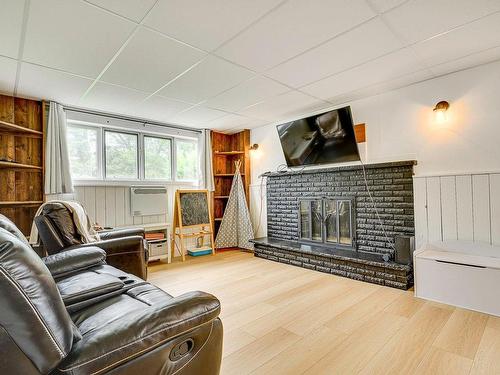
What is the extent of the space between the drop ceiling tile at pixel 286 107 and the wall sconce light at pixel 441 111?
128 cm

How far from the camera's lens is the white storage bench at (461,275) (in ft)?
7.21

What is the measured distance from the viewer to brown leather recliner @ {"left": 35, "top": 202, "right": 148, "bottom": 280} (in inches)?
90.7

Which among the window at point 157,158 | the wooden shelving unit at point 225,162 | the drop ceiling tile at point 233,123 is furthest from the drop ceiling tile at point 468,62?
the window at point 157,158

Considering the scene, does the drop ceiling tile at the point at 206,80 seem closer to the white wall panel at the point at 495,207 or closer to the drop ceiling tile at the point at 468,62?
the drop ceiling tile at the point at 468,62

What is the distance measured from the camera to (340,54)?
7.79ft

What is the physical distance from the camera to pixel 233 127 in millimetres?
4832

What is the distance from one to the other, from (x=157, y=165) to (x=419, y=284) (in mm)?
3919

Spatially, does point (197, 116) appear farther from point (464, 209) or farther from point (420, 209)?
point (464, 209)

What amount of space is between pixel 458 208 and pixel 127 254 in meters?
3.31

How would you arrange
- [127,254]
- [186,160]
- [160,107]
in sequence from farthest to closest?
[186,160]
[160,107]
[127,254]

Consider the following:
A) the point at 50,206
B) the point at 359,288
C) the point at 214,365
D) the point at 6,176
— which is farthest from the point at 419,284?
the point at 6,176

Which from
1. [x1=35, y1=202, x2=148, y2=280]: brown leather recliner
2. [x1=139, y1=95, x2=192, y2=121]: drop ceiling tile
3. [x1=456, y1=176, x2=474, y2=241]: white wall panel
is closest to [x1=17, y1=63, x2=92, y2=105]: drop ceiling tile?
[x1=139, y1=95, x2=192, y2=121]: drop ceiling tile

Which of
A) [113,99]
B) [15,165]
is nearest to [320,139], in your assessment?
[113,99]

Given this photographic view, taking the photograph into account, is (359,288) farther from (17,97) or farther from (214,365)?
(17,97)
